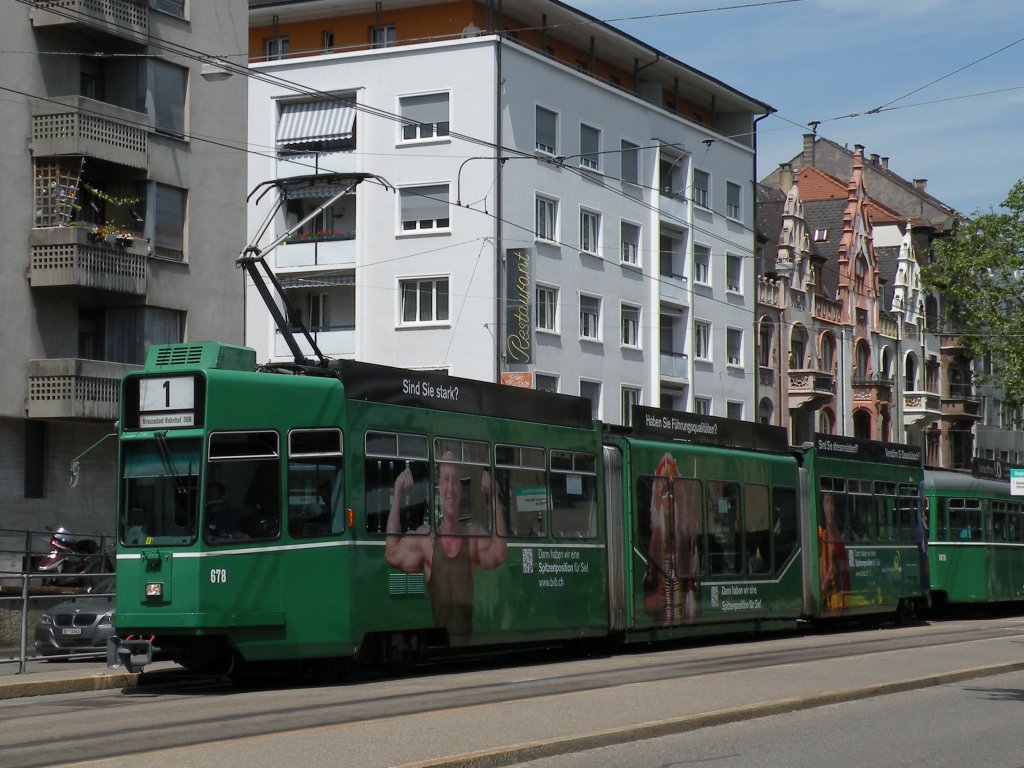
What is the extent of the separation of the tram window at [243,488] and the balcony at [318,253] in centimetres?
3065

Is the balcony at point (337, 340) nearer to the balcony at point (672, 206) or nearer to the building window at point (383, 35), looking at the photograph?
the building window at point (383, 35)

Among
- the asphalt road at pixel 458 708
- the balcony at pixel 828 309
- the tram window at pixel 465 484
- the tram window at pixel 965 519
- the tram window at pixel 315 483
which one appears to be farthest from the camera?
the balcony at pixel 828 309

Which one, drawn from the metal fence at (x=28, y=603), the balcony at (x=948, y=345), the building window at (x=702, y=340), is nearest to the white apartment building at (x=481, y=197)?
the building window at (x=702, y=340)

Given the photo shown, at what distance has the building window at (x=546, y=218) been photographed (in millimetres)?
45750

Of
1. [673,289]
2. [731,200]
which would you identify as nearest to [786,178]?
[731,200]

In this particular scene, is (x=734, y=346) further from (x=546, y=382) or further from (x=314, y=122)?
(x=314, y=122)

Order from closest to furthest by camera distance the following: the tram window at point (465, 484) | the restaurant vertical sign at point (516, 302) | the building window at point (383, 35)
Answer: the tram window at point (465, 484) → the restaurant vertical sign at point (516, 302) → the building window at point (383, 35)

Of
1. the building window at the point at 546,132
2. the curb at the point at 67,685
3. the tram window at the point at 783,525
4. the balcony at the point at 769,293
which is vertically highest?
the building window at the point at 546,132

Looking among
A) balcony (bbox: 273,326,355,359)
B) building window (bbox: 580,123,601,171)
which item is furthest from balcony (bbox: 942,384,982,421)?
balcony (bbox: 273,326,355,359)

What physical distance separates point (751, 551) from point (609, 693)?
34.2 ft

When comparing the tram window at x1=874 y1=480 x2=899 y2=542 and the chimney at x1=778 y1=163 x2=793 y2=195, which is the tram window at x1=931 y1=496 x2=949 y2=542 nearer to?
the tram window at x1=874 y1=480 x2=899 y2=542

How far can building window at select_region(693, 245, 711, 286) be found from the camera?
53.8 m

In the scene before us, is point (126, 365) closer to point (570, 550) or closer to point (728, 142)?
point (570, 550)

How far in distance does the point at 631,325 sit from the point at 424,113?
993cm
